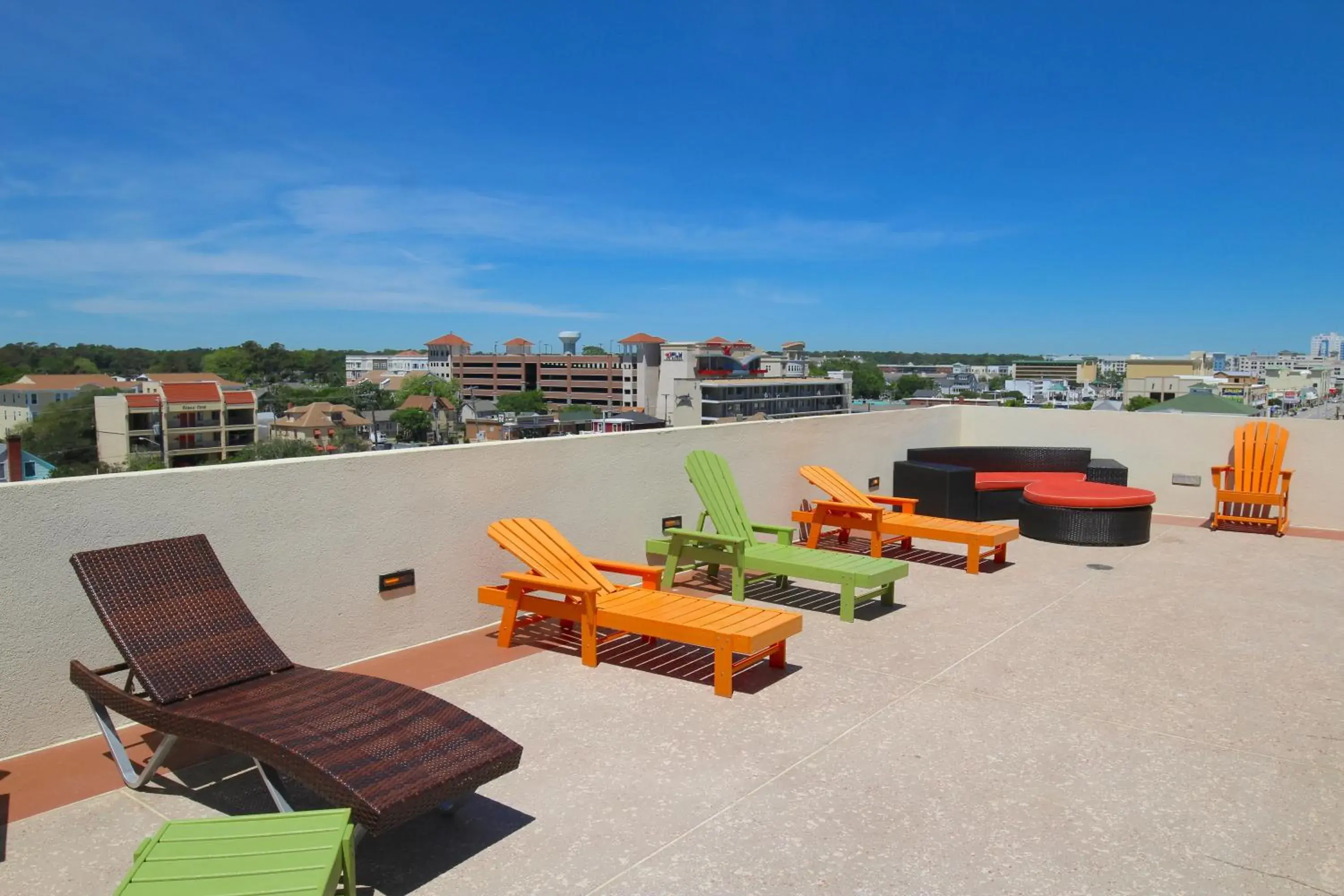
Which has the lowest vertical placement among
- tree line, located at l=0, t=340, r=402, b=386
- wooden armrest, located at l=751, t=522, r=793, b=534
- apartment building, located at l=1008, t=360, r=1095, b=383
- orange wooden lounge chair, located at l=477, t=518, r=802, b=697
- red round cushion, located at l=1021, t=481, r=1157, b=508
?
orange wooden lounge chair, located at l=477, t=518, r=802, b=697

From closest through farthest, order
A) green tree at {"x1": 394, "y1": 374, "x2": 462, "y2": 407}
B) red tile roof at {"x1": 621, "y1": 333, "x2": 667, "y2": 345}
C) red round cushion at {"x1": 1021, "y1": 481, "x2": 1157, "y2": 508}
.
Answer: red round cushion at {"x1": 1021, "y1": 481, "x2": 1157, "y2": 508}
green tree at {"x1": 394, "y1": 374, "x2": 462, "y2": 407}
red tile roof at {"x1": 621, "y1": 333, "x2": 667, "y2": 345}

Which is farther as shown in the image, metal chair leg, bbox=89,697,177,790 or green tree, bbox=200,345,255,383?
green tree, bbox=200,345,255,383

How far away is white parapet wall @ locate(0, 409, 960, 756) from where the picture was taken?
11.3 ft

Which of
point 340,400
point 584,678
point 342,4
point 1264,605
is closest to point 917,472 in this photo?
point 1264,605

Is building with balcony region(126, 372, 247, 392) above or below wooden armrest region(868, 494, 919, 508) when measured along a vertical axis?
above

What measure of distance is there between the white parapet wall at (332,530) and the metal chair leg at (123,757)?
54 centimetres

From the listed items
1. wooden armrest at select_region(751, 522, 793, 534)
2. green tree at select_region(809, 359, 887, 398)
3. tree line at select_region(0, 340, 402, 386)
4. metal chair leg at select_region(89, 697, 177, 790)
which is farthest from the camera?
green tree at select_region(809, 359, 887, 398)

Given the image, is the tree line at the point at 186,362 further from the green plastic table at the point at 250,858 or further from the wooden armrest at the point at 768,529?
the green plastic table at the point at 250,858

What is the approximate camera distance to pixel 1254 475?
886cm

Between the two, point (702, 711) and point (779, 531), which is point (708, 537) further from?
point (702, 711)

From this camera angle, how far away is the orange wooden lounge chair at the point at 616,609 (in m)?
4.15

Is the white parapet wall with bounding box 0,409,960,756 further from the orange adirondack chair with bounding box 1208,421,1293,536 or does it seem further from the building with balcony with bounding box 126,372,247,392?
the building with balcony with bounding box 126,372,247,392

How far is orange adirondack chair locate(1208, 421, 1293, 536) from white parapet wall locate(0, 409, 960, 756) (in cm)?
559

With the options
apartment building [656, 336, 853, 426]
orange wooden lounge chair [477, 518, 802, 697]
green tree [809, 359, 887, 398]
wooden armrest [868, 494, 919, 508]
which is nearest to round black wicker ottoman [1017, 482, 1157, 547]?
wooden armrest [868, 494, 919, 508]
